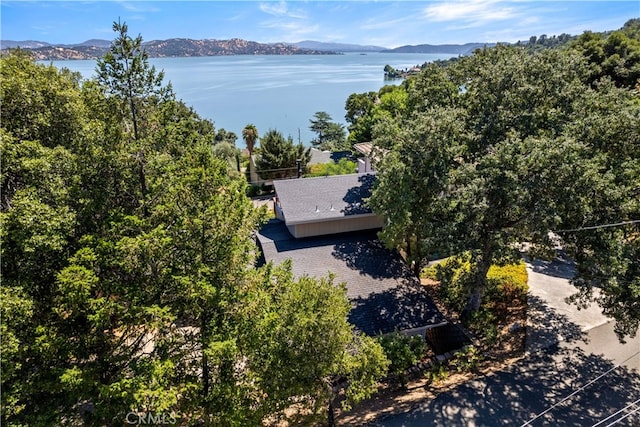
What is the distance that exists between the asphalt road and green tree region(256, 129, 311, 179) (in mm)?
25038

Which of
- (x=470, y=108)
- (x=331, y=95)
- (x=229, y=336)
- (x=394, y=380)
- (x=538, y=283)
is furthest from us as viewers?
(x=331, y=95)

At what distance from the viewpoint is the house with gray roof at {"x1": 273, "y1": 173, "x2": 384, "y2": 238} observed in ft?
61.5

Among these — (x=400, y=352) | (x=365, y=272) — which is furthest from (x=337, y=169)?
(x=400, y=352)

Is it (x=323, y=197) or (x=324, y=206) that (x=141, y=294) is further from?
(x=323, y=197)

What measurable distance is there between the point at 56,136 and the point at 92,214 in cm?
494

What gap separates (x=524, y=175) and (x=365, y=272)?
7651 millimetres

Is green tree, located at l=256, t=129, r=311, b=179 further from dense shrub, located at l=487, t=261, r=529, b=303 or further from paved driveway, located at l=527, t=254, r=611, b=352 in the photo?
paved driveway, located at l=527, t=254, r=611, b=352

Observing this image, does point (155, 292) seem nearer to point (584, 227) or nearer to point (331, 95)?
point (584, 227)

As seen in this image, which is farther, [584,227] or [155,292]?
[584,227]

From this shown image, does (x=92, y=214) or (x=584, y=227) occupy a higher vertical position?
(x=92, y=214)

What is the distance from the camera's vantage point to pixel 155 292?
371 inches

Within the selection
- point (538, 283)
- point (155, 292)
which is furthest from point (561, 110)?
point (155, 292)

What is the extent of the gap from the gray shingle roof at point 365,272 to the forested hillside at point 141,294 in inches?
167

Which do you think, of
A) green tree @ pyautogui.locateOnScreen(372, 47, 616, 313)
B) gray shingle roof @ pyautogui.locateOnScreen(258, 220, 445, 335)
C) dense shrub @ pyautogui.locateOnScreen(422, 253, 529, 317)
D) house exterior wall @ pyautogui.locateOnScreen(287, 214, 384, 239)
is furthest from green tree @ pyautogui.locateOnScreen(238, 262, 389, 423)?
dense shrub @ pyautogui.locateOnScreen(422, 253, 529, 317)
